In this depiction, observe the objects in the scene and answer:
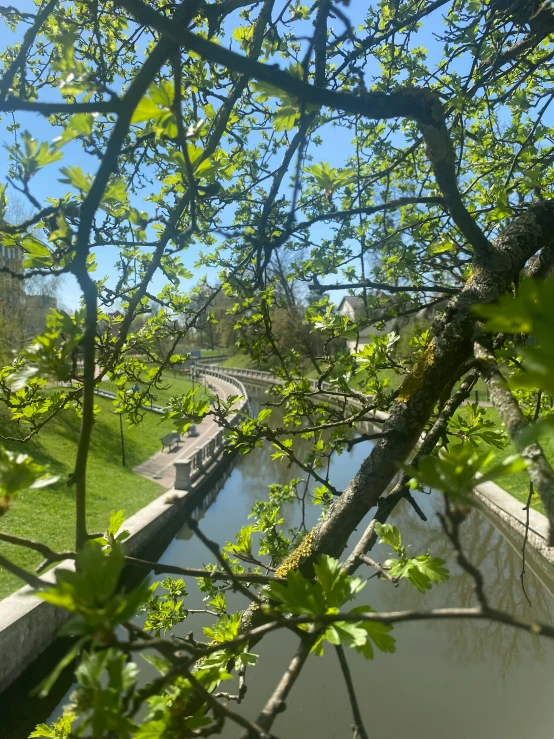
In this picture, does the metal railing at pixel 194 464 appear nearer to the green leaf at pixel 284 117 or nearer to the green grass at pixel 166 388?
the green grass at pixel 166 388

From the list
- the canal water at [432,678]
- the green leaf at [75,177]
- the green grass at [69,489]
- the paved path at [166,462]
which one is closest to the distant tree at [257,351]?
the green leaf at [75,177]

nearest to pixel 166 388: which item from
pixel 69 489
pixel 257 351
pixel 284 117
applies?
pixel 257 351

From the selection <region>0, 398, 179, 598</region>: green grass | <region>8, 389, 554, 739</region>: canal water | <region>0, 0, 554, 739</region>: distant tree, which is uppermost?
<region>0, 0, 554, 739</region>: distant tree

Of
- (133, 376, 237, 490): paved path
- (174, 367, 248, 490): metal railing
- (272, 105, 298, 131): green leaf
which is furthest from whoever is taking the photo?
(133, 376, 237, 490): paved path

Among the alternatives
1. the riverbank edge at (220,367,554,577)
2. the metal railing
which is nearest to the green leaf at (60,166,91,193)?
the riverbank edge at (220,367,554,577)

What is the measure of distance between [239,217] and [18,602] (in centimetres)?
543

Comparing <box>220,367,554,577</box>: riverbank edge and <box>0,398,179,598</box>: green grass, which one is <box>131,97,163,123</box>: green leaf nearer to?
<box>0,398,179,598</box>: green grass

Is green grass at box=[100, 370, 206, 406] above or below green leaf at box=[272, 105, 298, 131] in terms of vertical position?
below

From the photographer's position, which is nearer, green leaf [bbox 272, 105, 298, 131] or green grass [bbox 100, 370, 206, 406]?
green leaf [bbox 272, 105, 298, 131]

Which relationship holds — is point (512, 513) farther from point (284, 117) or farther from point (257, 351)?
point (284, 117)

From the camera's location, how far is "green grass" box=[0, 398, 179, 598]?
26.5 feet

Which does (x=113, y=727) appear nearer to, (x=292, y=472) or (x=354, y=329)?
(x=354, y=329)

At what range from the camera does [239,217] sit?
3361 mm

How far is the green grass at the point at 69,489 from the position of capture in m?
8.06
